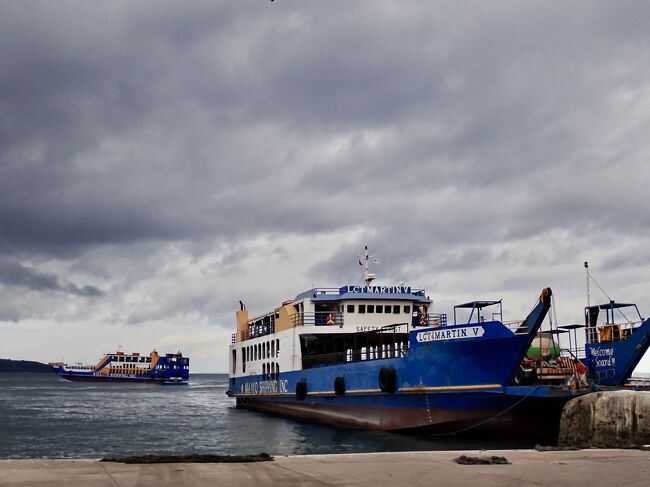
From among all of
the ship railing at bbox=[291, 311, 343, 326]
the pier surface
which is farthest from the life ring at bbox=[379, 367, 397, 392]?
the pier surface

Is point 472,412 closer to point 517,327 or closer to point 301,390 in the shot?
point 517,327

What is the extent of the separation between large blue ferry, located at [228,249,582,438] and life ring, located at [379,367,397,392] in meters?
0.04

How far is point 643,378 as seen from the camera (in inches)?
1444

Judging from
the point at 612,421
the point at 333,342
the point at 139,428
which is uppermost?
the point at 333,342

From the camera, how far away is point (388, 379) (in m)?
26.7

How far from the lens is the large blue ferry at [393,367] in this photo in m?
22.9

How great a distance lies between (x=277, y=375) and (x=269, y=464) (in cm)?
2877

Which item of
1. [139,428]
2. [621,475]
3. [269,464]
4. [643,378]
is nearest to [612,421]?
[621,475]

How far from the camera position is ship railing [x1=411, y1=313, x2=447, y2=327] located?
3356cm

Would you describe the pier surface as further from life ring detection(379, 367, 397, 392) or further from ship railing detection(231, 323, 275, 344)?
ship railing detection(231, 323, 275, 344)

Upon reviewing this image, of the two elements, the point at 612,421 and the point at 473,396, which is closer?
the point at 612,421

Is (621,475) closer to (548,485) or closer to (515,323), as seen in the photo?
(548,485)

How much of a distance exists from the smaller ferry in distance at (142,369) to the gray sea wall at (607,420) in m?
124

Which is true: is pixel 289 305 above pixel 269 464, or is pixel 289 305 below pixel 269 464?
above
